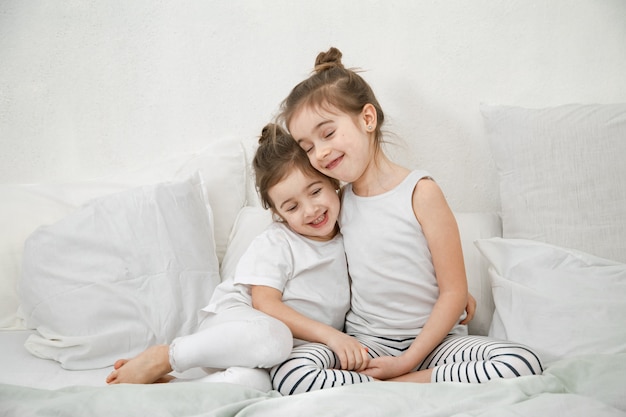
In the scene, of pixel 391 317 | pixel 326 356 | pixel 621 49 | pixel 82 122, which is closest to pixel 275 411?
pixel 326 356

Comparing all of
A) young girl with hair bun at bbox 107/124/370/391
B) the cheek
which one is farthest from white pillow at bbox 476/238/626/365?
the cheek

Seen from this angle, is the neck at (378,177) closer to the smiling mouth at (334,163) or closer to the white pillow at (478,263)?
the smiling mouth at (334,163)

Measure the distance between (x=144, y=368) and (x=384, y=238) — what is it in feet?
1.96

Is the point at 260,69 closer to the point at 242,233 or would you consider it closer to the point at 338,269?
the point at 242,233

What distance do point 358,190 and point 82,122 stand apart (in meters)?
0.96

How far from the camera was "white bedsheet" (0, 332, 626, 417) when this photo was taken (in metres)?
0.78

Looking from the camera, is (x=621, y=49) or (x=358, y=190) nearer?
(x=358, y=190)

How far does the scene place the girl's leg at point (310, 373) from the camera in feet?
3.34

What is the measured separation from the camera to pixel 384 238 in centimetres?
126

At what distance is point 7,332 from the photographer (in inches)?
54.4

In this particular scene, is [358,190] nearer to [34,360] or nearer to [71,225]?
[71,225]

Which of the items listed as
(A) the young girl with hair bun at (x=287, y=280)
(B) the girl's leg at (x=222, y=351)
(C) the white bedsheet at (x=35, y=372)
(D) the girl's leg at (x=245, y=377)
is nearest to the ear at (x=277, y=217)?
(A) the young girl with hair bun at (x=287, y=280)

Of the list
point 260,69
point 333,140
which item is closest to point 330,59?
point 333,140

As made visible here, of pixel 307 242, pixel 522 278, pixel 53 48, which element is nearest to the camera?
pixel 522 278
